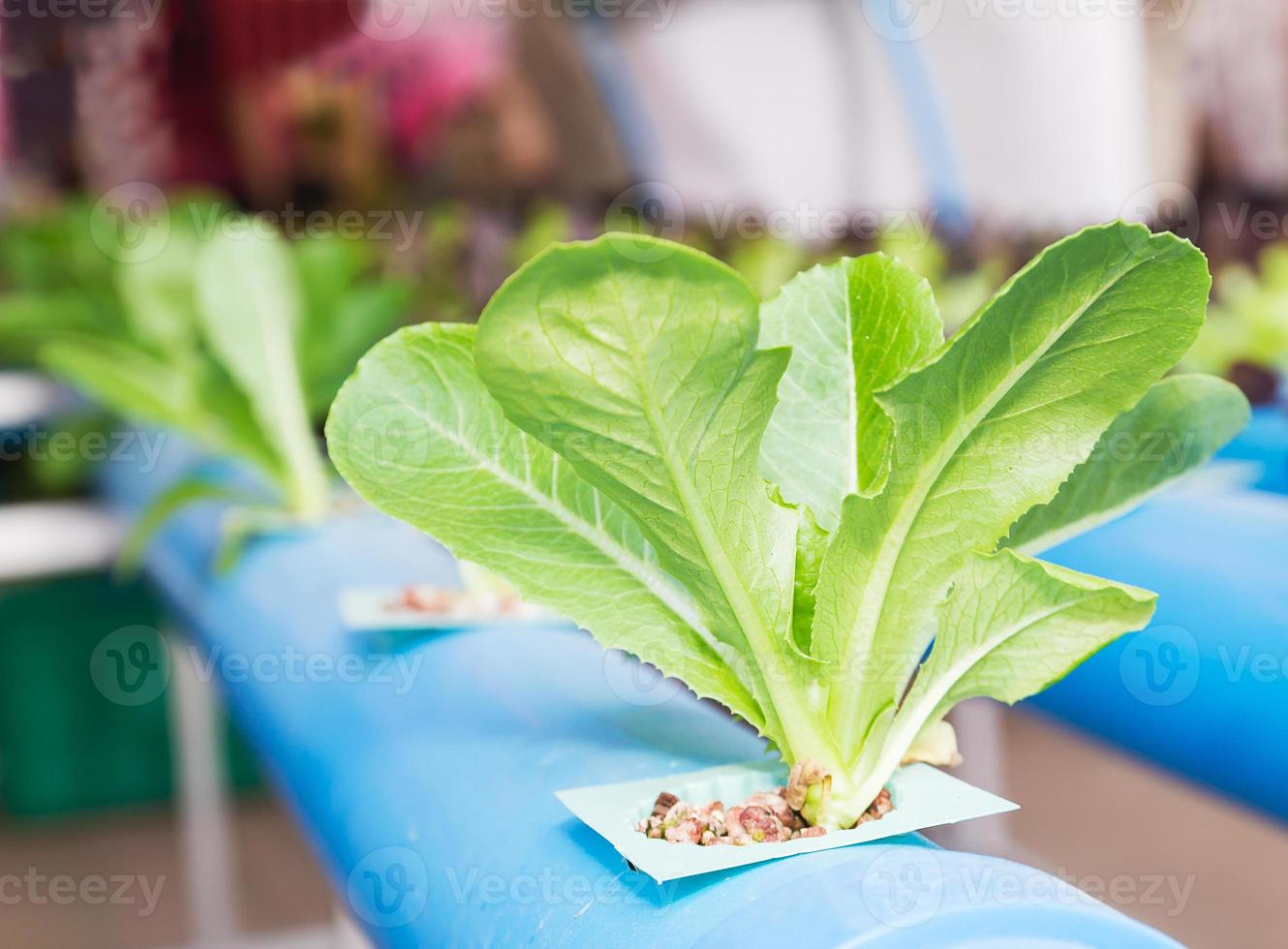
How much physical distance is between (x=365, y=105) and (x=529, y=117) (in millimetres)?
1069

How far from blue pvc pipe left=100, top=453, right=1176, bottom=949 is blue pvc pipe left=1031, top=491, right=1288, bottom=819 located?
229mm

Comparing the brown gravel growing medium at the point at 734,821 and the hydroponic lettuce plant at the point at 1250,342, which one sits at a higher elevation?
the hydroponic lettuce plant at the point at 1250,342

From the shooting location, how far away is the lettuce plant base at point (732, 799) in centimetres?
39

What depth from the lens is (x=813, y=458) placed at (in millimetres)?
478

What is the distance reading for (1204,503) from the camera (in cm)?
72

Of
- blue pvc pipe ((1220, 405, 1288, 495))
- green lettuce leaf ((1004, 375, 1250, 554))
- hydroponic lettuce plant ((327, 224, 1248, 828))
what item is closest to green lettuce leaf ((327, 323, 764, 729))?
hydroponic lettuce plant ((327, 224, 1248, 828))

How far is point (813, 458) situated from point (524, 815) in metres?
0.15

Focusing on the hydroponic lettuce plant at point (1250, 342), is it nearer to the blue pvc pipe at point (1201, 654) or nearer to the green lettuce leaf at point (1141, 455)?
the blue pvc pipe at point (1201, 654)

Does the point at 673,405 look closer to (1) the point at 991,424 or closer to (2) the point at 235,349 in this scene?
(1) the point at 991,424

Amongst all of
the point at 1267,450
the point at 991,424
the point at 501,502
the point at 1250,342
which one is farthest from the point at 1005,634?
the point at 1250,342

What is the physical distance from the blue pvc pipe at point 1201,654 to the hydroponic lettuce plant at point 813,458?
0.14 meters

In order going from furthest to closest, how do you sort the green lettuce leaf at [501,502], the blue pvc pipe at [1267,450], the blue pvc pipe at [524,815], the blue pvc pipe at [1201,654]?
the blue pvc pipe at [1267,450]
the blue pvc pipe at [1201,654]
the green lettuce leaf at [501,502]
the blue pvc pipe at [524,815]

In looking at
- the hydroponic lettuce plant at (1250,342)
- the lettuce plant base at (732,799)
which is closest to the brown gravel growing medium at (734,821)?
the lettuce plant base at (732,799)

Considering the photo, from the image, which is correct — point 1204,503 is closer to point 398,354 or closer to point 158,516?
point 398,354
